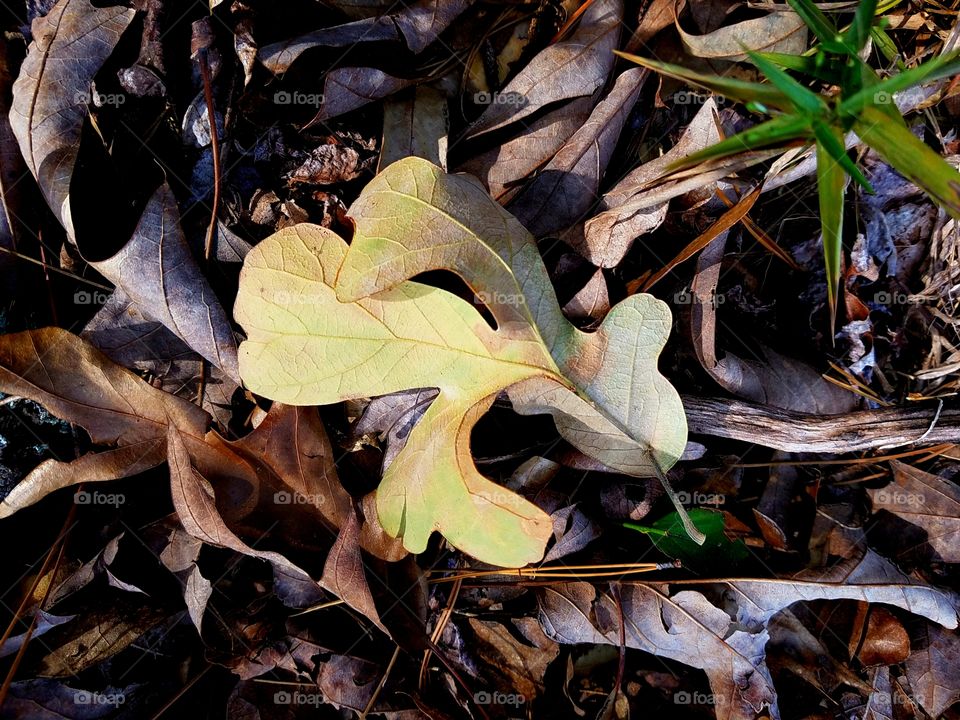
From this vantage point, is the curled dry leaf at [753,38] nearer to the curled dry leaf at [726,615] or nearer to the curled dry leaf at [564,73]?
the curled dry leaf at [564,73]

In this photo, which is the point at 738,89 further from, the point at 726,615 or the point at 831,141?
the point at 726,615

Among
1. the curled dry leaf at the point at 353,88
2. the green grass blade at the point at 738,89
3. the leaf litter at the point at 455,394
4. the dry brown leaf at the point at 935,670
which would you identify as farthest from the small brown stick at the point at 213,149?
the dry brown leaf at the point at 935,670

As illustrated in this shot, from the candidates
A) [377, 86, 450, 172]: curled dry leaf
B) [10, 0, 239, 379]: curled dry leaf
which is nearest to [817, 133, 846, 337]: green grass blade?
[377, 86, 450, 172]: curled dry leaf
